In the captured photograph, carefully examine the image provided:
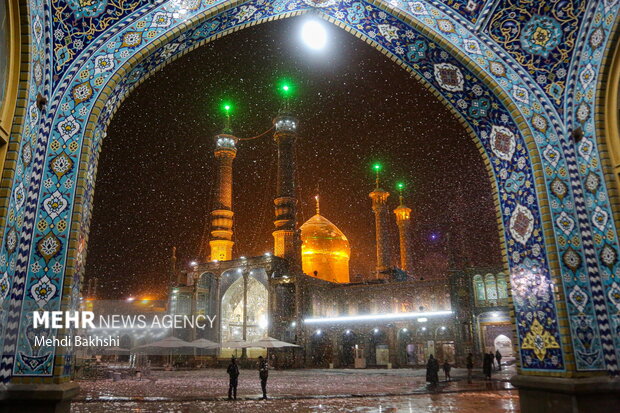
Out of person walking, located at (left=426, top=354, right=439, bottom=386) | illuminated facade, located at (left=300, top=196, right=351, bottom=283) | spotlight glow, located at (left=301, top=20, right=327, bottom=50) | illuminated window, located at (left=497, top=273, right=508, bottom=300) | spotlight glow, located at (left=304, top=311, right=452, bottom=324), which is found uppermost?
illuminated facade, located at (left=300, top=196, right=351, bottom=283)

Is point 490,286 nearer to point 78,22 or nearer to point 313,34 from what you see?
point 313,34

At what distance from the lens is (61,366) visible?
4551 mm

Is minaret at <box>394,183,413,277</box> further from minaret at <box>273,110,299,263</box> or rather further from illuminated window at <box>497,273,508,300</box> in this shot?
illuminated window at <box>497,273,508,300</box>

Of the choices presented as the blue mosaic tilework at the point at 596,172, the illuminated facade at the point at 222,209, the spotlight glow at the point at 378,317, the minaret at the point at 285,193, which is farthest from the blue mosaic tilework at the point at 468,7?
the illuminated facade at the point at 222,209

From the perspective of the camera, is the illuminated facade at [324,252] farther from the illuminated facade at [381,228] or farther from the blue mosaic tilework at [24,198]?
the blue mosaic tilework at [24,198]

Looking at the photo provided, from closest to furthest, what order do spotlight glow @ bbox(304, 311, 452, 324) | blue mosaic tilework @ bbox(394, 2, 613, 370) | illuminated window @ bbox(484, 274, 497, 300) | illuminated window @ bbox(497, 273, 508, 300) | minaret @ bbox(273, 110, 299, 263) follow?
1. blue mosaic tilework @ bbox(394, 2, 613, 370)
2. illuminated window @ bbox(497, 273, 508, 300)
3. illuminated window @ bbox(484, 274, 497, 300)
4. spotlight glow @ bbox(304, 311, 452, 324)
5. minaret @ bbox(273, 110, 299, 263)

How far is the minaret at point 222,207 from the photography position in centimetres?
3144

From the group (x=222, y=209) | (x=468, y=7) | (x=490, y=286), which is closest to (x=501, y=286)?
(x=490, y=286)

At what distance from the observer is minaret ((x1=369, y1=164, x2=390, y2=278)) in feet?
107

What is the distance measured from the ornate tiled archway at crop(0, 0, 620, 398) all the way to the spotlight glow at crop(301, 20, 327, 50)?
0.22 m

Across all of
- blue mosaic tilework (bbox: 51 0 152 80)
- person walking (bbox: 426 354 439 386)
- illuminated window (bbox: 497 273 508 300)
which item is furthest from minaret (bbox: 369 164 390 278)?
blue mosaic tilework (bbox: 51 0 152 80)

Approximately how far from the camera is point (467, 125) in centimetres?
680

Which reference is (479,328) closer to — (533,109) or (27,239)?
(533,109)

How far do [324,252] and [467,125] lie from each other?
29.8 meters
